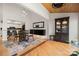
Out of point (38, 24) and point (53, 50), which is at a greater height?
point (38, 24)

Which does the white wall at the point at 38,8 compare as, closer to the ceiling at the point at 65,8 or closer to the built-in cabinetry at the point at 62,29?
the ceiling at the point at 65,8

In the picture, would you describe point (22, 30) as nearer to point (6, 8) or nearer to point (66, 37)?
point (6, 8)

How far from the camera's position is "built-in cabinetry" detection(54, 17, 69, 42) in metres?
1.81

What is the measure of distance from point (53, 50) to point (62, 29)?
0.33 m

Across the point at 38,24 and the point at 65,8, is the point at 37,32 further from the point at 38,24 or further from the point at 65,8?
the point at 65,8

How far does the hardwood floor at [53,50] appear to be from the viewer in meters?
1.77

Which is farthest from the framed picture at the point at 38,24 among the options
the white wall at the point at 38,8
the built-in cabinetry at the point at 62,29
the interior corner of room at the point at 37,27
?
the built-in cabinetry at the point at 62,29

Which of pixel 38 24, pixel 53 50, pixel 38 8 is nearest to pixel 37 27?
pixel 38 24

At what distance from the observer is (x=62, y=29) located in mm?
1861

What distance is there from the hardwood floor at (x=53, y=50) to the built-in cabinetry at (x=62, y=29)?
3.6 inches

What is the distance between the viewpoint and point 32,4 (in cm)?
175

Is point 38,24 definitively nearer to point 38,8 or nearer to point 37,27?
point 37,27

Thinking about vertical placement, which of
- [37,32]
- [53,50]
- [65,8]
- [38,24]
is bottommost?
[53,50]

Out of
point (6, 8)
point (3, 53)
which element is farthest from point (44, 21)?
point (3, 53)
